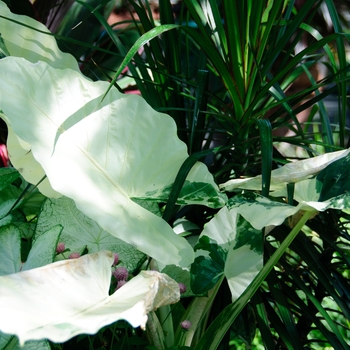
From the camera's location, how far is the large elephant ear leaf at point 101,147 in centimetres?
52

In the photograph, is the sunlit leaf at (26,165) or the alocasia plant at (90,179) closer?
the alocasia plant at (90,179)

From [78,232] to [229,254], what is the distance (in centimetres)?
21

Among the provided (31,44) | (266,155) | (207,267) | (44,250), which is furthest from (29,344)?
(31,44)

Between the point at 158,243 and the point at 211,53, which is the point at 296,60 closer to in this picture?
the point at 211,53

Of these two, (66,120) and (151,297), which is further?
(66,120)

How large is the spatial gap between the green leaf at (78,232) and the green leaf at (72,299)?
0.16 metres

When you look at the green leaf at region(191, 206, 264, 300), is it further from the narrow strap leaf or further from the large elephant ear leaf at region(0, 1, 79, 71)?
the large elephant ear leaf at region(0, 1, 79, 71)

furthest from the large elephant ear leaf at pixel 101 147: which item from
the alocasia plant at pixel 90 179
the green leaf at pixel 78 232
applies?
the green leaf at pixel 78 232

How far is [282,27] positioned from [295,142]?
9.8 inches

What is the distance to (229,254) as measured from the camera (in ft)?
2.05

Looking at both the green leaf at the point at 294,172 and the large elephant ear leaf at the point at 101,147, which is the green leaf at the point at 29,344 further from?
the green leaf at the point at 294,172

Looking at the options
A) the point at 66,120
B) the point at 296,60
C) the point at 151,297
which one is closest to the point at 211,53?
the point at 296,60

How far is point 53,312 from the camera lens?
1.36ft

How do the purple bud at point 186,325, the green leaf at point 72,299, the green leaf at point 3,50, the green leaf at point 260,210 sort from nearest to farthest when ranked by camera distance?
the green leaf at point 72,299
the green leaf at point 260,210
the purple bud at point 186,325
the green leaf at point 3,50
